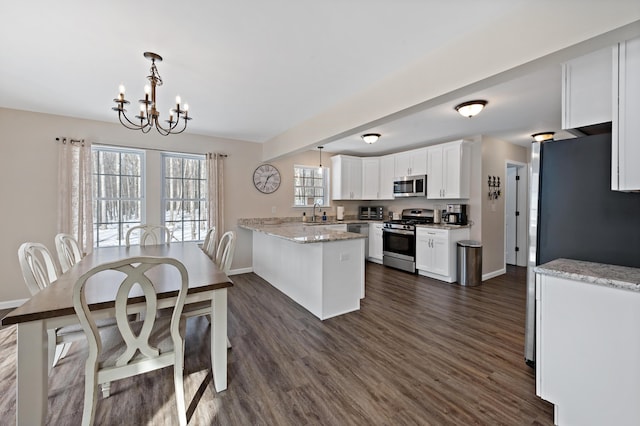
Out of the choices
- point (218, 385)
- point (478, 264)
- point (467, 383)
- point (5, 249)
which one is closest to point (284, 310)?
point (218, 385)

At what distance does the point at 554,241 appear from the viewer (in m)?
1.95

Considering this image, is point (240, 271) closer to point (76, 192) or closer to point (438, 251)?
point (76, 192)

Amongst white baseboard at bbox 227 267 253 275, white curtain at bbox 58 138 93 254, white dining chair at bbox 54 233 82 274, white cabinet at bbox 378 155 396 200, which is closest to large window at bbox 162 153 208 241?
white baseboard at bbox 227 267 253 275

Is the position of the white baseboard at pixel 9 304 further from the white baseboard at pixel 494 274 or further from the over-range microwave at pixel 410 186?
the white baseboard at pixel 494 274

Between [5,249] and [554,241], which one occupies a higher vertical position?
[554,241]

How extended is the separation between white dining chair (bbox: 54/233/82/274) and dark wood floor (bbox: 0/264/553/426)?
747 mm

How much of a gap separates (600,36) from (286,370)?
279cm

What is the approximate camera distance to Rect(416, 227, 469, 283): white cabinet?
4410 millimetres

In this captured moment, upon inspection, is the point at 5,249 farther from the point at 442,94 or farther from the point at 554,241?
the point at 554,241

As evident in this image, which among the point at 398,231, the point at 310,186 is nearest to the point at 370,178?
the point at 310,186

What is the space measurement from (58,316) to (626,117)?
312 centimetres

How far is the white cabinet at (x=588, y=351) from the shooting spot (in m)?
1.33

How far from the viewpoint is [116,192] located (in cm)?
408

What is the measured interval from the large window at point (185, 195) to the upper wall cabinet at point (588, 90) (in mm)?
4715
